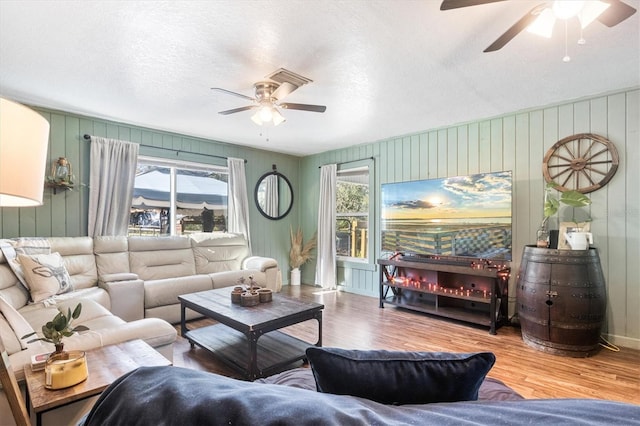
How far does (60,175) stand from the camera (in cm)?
351

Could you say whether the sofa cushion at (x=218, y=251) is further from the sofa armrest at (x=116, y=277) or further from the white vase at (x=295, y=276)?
the white vase at (x=295, y=276)

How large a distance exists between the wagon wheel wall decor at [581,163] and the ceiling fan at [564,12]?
1910 mm

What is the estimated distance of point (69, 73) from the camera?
2631 mm

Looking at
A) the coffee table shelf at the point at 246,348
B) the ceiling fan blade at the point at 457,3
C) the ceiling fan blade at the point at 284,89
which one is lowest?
the coffee table shelf at the point at 246,348

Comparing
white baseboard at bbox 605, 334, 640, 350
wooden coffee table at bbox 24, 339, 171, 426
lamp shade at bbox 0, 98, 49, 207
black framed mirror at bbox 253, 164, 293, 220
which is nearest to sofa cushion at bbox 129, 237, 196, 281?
black framed mirror at bbox 253, 164, 293, 220

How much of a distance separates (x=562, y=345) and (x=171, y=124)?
15.8 feet

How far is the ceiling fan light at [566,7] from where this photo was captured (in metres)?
1.42

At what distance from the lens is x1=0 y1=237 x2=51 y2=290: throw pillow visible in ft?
8.88

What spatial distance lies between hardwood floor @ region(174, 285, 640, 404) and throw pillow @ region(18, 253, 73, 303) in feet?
3.88

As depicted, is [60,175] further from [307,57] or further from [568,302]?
[568,302]

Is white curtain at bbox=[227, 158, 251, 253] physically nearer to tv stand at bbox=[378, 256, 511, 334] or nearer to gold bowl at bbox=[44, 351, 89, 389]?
tv stand at bbox=[378, 256, 511, 334]

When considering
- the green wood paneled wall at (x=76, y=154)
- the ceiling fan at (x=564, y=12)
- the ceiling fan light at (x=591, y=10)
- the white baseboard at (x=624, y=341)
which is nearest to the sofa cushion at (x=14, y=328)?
the green wood paneled wall at (x=76, y=154)

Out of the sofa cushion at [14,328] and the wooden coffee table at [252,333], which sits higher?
the sofa cushion at [14,328]

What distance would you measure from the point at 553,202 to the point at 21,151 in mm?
3714
